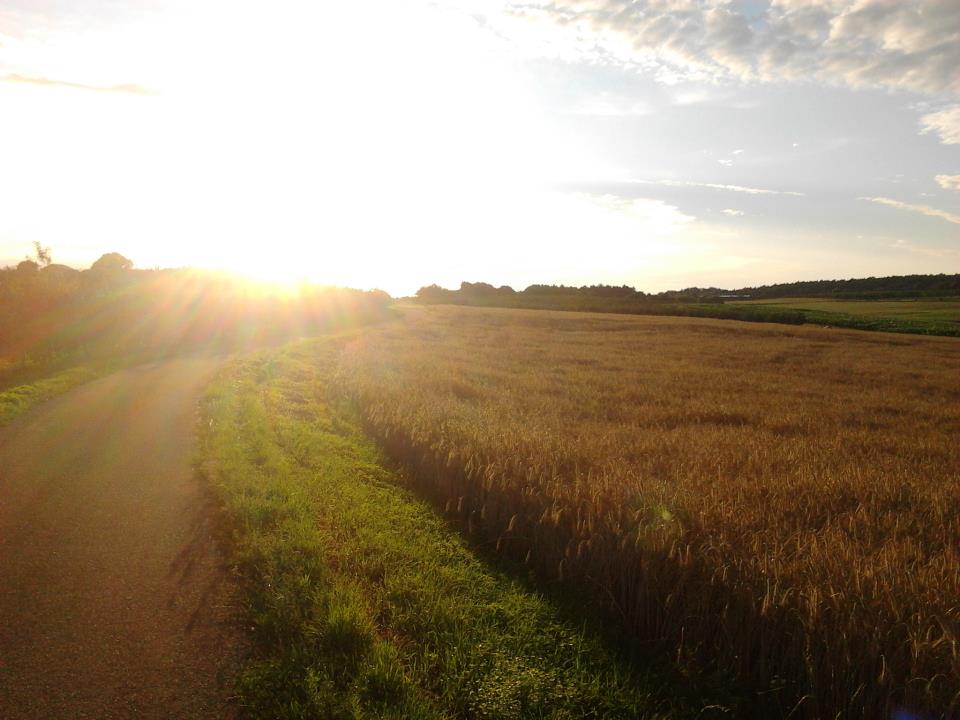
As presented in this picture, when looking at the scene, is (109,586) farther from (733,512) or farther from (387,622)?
(733,512)

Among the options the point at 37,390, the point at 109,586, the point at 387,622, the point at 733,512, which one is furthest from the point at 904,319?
the point at 109,586

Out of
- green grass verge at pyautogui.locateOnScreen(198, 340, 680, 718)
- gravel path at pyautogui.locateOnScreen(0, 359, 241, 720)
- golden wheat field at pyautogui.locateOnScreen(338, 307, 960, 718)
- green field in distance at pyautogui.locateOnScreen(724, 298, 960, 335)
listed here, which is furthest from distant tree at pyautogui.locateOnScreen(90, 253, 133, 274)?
green field in distance at pyautogui.locateOnScreen(724, 298, 960, 335)

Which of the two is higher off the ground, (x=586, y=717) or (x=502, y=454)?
(x=502, y=454)

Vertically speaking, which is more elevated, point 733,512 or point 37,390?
point 37,390

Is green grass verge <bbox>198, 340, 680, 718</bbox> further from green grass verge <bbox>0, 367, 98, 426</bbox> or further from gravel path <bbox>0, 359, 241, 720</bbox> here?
green grass verge <bbox>0, 367, 98, 426</bbox>

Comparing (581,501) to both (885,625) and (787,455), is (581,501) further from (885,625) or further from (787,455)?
(787,455)

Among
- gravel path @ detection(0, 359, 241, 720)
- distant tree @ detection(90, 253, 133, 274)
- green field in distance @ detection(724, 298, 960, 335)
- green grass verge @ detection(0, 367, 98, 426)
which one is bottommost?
green field in distance @ detection(724, 298, 960, 335)

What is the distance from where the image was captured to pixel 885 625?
432 centimetres

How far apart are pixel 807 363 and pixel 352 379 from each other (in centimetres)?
2078

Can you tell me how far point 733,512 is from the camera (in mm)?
6500

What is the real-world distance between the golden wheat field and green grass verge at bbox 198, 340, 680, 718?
0.54m

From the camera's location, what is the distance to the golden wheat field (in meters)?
4.26

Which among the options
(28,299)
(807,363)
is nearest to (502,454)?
(807,363)

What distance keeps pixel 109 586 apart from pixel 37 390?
1170 centimetres
